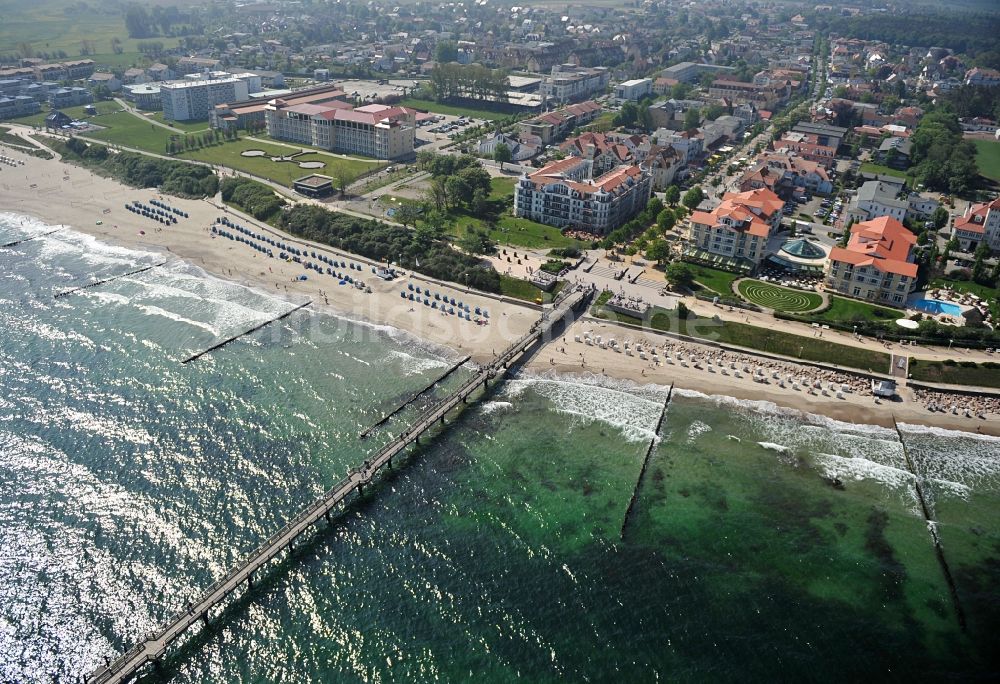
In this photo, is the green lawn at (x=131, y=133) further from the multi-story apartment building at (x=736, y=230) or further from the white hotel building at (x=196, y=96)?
the multi-story apartment building at (x=736, y=230)

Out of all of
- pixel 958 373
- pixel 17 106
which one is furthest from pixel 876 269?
pixel 17 106

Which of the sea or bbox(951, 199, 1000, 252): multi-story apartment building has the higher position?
bbox(951, 199, 1000, 252): multi-story apartment building

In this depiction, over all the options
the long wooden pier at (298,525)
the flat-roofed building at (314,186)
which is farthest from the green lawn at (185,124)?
the long wooden pier at (298,525)

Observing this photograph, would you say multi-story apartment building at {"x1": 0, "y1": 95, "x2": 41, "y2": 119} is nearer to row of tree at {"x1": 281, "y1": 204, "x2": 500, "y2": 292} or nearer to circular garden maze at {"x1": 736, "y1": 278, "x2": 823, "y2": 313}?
row of tree at {"x1": 281, "y1": 204, "x2": 500, "y2": 292}

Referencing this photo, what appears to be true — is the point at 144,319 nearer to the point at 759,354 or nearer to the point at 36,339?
the point at 36,339

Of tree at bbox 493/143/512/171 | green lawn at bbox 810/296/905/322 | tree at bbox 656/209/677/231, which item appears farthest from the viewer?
tree at bbox 493/143/512/171

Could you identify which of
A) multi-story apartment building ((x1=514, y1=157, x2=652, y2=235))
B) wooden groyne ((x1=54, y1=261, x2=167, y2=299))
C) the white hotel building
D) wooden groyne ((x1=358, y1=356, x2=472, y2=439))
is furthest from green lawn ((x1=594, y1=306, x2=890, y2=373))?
the white hotel building

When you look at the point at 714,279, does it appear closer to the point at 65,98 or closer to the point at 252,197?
the point at 252,197
